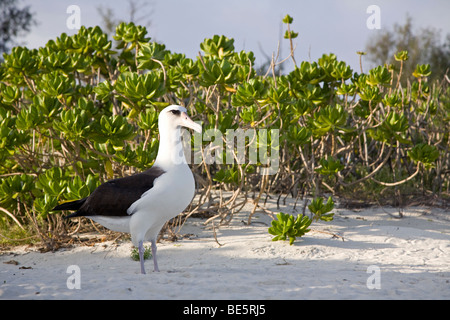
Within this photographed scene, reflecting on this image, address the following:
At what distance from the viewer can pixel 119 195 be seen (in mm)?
3775

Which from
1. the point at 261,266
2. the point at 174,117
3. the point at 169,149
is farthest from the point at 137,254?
the point at 174,117

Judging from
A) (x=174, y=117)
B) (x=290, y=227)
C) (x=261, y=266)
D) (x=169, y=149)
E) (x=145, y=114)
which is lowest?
(x=261, y=266)

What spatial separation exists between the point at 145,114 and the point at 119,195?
5.27 ft

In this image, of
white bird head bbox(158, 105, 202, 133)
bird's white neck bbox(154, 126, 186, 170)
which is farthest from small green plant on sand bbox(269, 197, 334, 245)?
white bird head bbox(158, 105, 202, 133)

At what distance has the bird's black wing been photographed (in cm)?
370

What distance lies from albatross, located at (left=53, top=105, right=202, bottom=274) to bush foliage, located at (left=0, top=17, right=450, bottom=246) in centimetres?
101

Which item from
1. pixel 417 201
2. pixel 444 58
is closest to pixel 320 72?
pixel 417 201

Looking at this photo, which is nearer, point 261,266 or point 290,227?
point 261,266

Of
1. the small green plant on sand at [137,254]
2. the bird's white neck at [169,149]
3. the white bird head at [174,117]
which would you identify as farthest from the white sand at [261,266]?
the white bird head at [174,117]

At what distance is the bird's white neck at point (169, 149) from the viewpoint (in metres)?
3.73

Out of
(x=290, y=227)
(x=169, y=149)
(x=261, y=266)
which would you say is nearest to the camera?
(x=169, y=149)

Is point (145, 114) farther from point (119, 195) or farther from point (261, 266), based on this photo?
point (261, 266)
